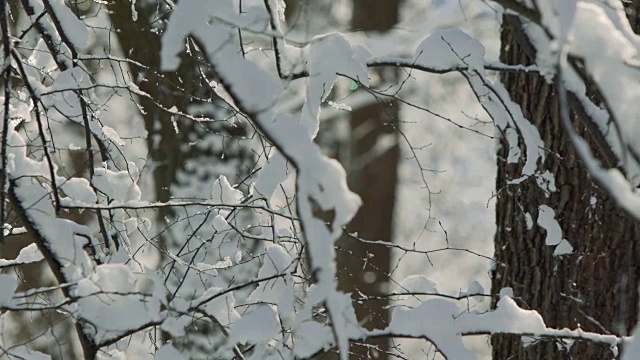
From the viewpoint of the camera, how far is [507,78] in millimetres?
2758

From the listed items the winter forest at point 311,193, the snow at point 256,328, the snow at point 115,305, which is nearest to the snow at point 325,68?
the winter forest at point 311,193

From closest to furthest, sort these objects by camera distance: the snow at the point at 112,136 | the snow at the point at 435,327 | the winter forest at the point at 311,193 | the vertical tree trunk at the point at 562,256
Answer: the winter forest at the point at 311,193
the snow at the point at 435,327
the snow at the point at 112,136
the vertical tree trunk at the point at 562,256

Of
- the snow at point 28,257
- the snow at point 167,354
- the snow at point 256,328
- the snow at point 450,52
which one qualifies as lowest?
the snow at point 167,354

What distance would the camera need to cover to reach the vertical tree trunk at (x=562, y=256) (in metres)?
2.52

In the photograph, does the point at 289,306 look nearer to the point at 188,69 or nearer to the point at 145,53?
the point at 188,69

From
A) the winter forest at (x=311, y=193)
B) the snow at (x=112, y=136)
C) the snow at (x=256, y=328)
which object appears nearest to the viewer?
the winter forest at (x=311, y=193)

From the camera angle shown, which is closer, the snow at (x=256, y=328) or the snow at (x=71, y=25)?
the snow at (x=256, y=328)

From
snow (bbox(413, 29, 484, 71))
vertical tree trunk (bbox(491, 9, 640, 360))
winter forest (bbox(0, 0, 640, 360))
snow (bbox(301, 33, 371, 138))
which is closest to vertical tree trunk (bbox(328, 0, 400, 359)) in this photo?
winter forest (bbox(0, 0, 640, 360))

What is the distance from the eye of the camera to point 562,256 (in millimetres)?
2609

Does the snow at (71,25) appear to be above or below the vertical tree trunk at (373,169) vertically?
below

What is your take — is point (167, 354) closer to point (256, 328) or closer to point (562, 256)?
point (256, 328)

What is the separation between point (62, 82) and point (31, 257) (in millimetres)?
553

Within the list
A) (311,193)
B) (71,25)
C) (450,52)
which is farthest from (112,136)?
(311,193)

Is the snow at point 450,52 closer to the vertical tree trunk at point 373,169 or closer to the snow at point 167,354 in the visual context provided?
the snow at point 167,354
